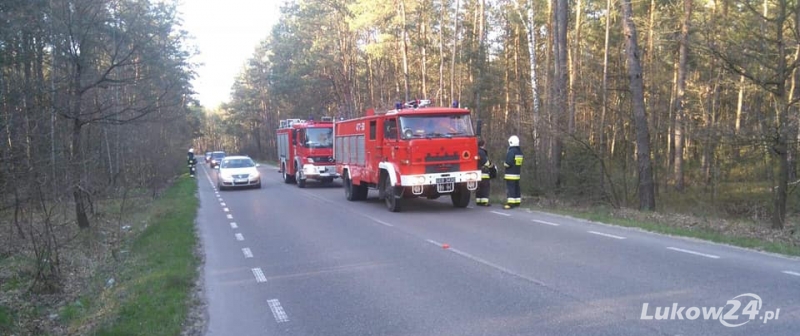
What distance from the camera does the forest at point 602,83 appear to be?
562 inches

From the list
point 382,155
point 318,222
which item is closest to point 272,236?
point 318,222

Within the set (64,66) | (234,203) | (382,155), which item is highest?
(64,66)

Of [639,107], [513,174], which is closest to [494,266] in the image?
[513,174]

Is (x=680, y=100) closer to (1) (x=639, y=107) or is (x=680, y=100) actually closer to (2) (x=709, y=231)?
(1) (x=639, y=107)

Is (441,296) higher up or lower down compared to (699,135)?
lower down

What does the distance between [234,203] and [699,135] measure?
15068 mm

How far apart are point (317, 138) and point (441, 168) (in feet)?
46.6

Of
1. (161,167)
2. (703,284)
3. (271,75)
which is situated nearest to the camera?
(703,284)

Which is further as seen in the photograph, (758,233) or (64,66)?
(64,66)

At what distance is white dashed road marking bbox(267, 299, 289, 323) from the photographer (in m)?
6.96

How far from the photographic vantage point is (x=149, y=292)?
27.2 ft

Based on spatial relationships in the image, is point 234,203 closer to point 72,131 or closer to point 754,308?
point 72,131

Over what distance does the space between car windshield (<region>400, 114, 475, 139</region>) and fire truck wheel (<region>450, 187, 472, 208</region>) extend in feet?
5.20

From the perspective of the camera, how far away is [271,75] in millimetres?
58781
